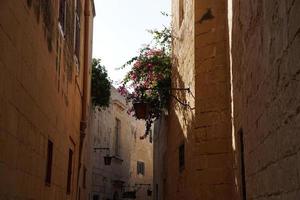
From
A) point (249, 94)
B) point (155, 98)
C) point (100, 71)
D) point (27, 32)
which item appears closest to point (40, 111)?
point (27, 32)

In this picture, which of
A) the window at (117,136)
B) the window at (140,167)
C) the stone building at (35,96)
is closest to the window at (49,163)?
the stone building at (35,96)

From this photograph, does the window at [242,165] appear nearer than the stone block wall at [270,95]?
No

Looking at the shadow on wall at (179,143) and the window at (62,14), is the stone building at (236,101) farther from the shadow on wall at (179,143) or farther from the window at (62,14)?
the window at (62,14)

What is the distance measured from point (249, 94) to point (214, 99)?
2.22m

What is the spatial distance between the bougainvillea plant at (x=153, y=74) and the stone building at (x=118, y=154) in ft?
19.5

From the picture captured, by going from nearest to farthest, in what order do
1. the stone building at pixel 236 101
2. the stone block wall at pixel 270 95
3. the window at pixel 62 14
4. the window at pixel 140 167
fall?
the stone block wall at pixel 270 95
the stone building at pixel 236 101
the window at pixel 62 14
the window at pixel 140 167

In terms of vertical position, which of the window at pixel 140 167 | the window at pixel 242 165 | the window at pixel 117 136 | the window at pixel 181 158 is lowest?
the window at pixel 242 165

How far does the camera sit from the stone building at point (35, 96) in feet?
13.4

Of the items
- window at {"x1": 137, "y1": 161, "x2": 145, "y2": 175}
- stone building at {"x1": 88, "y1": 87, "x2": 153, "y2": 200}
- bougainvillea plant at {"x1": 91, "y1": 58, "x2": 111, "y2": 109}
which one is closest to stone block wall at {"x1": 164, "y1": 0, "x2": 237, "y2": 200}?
bougainvillea plant at {"x1": 91, "y1": 58, "x2": 111, "y2": 109}

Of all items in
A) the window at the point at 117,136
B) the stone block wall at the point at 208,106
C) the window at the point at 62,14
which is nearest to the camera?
the stone block wall at the point at 208,106

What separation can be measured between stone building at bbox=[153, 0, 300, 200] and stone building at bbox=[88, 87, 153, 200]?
30.7 feet

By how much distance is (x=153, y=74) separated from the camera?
11.3 m

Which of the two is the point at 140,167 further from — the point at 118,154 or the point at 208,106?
the point at 208,106

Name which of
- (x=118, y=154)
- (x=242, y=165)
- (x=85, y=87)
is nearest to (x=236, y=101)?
(x=242, y=165)
